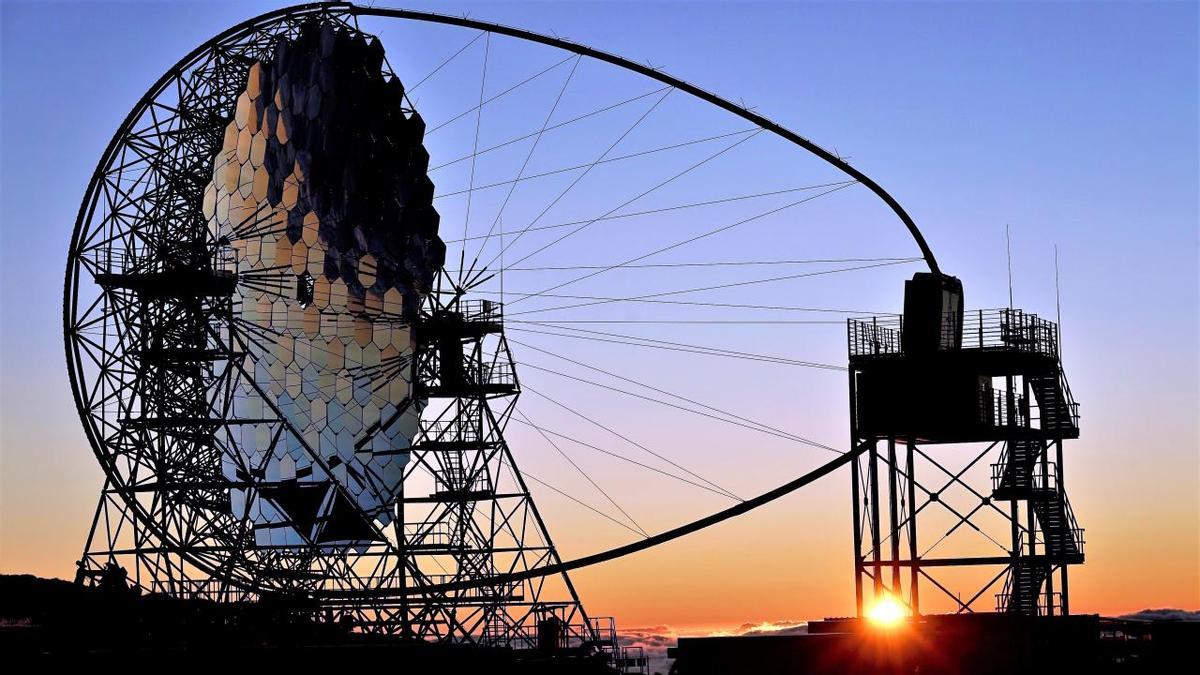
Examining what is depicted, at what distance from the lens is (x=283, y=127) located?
75062mm

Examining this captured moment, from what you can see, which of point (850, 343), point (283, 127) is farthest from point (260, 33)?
point (850, 343)

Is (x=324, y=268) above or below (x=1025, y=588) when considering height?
above

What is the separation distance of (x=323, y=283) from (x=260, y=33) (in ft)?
32.8

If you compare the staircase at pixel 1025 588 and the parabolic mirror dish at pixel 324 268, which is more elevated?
the parabolic mirror dish at pixel 324 268

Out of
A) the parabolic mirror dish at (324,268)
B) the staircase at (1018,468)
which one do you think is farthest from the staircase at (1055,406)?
the parabolic mirror dish at (324,268)

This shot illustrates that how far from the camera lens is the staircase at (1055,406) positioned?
66625 millimetres

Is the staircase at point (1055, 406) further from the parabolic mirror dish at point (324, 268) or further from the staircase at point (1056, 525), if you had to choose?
the parabolic mirror dish at point (324, 268)

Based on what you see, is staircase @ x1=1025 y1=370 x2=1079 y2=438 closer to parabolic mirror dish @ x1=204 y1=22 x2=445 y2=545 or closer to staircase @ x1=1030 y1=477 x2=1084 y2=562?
staircase @ x1=1030 y1=477 x2=1084 y2=562

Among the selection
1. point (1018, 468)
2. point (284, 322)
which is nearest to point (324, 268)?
point (284, 322)

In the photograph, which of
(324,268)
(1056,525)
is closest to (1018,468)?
(1056,525)

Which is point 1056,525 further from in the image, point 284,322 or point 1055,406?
point 284,322

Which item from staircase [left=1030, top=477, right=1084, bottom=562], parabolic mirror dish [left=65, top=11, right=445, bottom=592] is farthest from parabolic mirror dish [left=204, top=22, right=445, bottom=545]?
staircase [left=1030, top=477, right=1084, bottom=562]

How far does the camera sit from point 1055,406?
66875 mm

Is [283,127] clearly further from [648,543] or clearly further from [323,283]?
[648,543]
